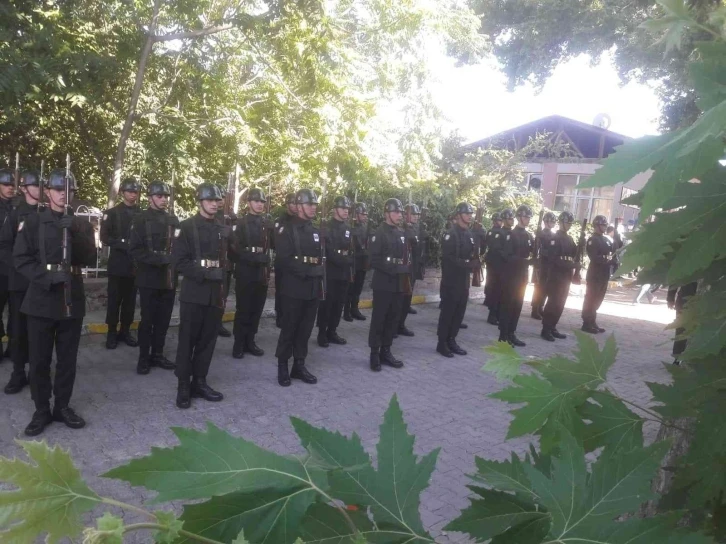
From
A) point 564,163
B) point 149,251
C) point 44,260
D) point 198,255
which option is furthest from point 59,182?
point 564,163

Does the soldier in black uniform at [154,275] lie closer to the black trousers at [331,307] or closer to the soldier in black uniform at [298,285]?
the soldier in black uniform at [298,285]

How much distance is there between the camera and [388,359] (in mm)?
7445

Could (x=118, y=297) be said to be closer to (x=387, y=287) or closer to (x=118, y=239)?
(x=118, y=239)

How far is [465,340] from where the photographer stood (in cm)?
935

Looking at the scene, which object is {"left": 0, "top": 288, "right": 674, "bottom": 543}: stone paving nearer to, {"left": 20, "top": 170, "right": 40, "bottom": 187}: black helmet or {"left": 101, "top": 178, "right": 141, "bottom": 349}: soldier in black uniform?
{"left": 101, "top": 178, "right": 141, "bottom": 349}: soldier in black uniform

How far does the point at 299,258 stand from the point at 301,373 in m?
1.35

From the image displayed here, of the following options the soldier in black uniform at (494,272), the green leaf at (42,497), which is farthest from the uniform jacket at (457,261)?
the green leaf at (42,497)

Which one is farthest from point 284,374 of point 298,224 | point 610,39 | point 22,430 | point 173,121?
point 610,39

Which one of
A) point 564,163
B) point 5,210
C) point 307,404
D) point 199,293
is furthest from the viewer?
point 564,163

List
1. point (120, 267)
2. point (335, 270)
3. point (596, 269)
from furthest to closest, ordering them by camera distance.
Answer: point (596, 269), point (335, 270), point (120, 267)

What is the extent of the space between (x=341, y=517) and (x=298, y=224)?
20.3ft

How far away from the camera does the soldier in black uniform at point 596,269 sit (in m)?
10.1

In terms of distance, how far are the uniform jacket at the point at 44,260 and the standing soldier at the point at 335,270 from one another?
3932 millimetres

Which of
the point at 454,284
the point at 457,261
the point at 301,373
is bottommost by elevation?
the point at 301,373
